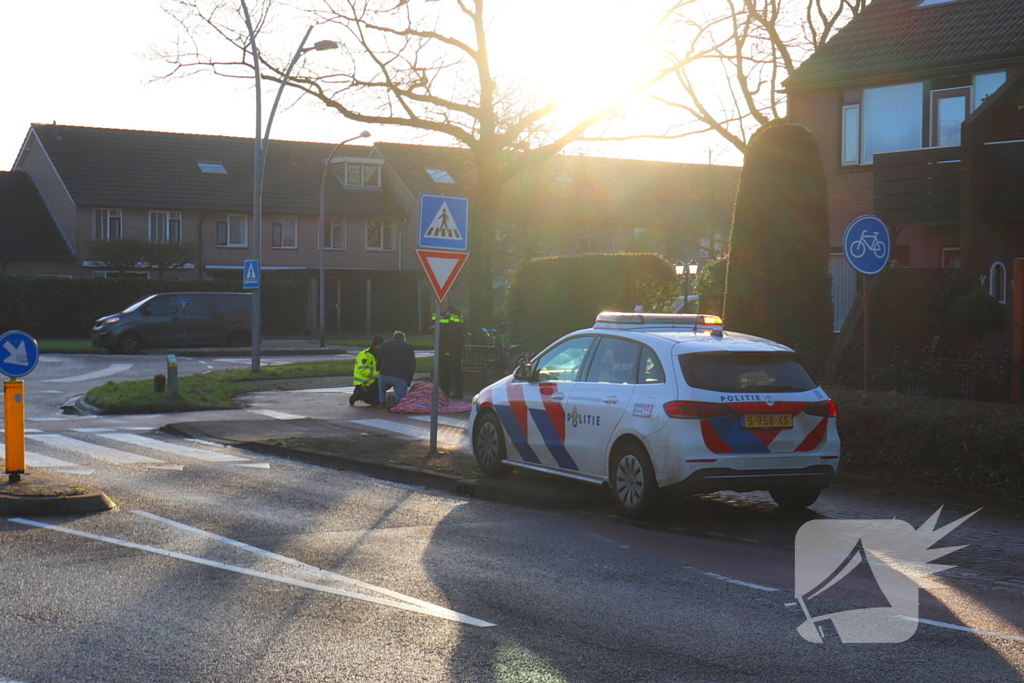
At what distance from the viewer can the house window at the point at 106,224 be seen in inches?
2121

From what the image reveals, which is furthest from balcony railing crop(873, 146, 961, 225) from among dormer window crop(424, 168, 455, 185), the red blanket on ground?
dormer window crop(424, 168, 455, 185)

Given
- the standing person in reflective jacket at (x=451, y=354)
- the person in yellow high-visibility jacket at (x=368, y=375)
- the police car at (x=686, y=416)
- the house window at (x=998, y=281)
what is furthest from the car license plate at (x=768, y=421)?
the house window at (x=998, y=281)

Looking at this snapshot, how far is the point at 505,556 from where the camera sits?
26.9ft

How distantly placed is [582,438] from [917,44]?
18.2 metres

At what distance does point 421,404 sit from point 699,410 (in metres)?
10.6

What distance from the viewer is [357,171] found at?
205 ft

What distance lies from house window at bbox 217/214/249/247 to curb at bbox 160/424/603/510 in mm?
43715

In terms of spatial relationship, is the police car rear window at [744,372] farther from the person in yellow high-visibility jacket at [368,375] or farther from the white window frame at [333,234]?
the white window frame at [333,234]

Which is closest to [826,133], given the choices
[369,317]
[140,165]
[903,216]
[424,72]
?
[903,216]

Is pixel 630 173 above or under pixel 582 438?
above

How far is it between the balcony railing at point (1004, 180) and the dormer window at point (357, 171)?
44200 mm

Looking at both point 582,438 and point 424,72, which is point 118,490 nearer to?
point 582,438

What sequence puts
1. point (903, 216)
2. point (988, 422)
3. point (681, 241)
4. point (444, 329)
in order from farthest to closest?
→ 1. point (681, 241)
2. point (903, 216)
3. point (444, 329)
4. point (988, 422)

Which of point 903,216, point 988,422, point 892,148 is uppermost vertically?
point 892,148
